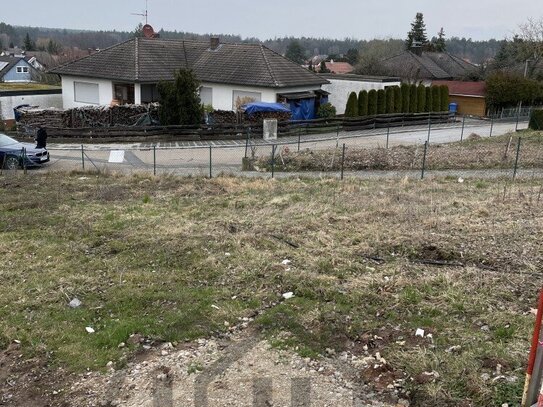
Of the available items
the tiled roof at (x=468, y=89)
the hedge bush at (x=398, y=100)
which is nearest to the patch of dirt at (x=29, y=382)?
the hedge bush at (x=398, y=100)

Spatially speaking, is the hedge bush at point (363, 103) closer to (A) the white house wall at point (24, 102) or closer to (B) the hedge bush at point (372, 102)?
(B) the hedge bush at point (372, 102)

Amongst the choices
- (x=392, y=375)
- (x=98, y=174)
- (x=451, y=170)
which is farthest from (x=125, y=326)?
(x=451, y=170)

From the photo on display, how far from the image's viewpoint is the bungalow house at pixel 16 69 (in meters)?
82.5

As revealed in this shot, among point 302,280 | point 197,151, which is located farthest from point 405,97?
point 302,280

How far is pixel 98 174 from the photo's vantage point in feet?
62.5

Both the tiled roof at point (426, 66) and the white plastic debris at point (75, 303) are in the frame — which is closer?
the white plastic debris at point (75, 303)

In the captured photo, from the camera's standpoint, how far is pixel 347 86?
1649 inches

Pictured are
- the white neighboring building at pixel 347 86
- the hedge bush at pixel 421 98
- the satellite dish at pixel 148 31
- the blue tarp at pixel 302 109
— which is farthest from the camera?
the satellite dish at pixel 148 31

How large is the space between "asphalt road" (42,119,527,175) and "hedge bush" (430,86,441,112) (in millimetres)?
6041

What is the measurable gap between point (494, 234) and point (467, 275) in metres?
2.38

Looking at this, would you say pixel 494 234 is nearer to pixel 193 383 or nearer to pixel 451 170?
pixel 193 383

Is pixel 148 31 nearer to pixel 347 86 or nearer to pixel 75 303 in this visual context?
pixel 347 86

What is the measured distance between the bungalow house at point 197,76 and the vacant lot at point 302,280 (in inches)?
876

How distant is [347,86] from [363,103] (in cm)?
607
